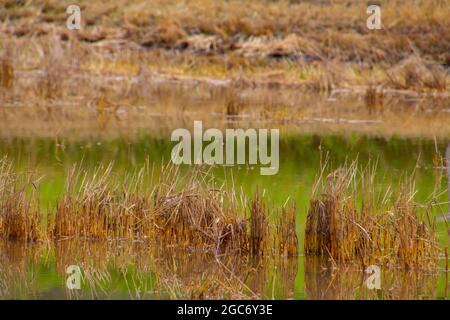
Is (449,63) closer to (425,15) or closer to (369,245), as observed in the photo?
(425,15)

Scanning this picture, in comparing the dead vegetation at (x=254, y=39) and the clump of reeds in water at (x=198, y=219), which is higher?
the dead vegetation at (x=254, y=39)

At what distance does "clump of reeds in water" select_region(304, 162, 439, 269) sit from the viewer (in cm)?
848

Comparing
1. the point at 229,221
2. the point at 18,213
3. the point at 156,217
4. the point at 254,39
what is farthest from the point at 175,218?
the point at 254,39

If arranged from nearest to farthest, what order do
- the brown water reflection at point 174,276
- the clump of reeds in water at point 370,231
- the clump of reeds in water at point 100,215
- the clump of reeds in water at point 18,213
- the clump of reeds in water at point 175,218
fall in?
the brown water reflection at point 174,276, the clump of reeds in water at point 370,231, the clump of reeds in water at point 175,218, the clump of reeds in water at point 18,213, the clump of reeds in water at point 100,215

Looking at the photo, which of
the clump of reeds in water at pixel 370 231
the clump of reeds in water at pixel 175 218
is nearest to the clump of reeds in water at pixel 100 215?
the clump of reeds in water at pixel 175 218

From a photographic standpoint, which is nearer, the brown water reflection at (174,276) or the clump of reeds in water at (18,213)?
the brown water reflection at (174,276)

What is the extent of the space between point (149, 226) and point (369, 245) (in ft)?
6.29

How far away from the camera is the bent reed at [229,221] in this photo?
8.56 m

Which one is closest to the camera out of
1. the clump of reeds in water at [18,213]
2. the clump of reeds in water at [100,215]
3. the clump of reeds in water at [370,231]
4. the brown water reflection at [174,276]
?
the brown water reflection at [174,276]

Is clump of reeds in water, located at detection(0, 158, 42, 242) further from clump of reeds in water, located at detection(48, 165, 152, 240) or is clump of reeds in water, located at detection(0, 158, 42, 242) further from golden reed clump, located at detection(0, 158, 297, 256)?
clump of reeds in water, located at detection(48, 165, 152, 240)

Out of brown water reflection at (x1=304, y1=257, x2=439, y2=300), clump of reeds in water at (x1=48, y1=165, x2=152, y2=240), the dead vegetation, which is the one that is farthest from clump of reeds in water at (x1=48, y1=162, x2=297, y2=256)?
the dead vegetation

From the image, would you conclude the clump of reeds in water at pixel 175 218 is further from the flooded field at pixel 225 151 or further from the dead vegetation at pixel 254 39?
the dead vegetation at pixel 254 39

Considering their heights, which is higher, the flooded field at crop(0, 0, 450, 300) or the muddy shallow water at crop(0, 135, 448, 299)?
the flooded field at crop(0, 0, 450, 300)

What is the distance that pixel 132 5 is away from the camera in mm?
30734
